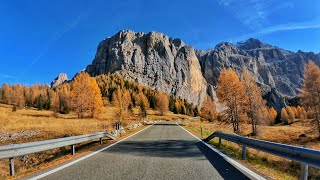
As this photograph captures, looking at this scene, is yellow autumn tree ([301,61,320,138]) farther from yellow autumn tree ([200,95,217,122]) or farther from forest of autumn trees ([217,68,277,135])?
yellow autumn tree ([200,95,217,122])

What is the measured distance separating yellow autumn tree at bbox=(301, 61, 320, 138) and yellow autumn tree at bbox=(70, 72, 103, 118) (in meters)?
42.2

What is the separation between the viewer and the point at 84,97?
64.4m

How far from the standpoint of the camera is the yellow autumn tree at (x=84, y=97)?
6412cm

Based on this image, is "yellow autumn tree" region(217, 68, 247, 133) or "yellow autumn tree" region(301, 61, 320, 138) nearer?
"yellow autumn tree" region(301, 61, 320, 138)

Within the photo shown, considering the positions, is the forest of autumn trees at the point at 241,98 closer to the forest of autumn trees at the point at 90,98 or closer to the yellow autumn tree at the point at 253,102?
the yellow autumn tree at the point at 253,102

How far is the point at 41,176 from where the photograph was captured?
298 inches

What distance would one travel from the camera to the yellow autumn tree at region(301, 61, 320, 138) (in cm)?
3853

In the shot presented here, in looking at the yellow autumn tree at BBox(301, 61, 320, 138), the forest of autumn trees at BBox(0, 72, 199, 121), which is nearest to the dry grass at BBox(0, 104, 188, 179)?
the forest of autumn trees at BBox(0, 72, 199, 121)

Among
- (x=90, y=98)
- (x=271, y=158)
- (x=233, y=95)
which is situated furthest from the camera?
(x=90, y=98)

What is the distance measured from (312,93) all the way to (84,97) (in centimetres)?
4332

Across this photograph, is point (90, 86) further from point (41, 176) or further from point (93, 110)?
point (41, 176)

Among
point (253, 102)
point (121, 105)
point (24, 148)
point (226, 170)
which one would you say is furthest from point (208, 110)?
point (24, 148)

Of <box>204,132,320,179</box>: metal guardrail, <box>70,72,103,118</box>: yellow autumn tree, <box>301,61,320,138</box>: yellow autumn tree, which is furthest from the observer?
<box>70,72,103,118</box>: yellow autumn tree

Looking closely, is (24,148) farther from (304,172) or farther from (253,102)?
(253,102)
